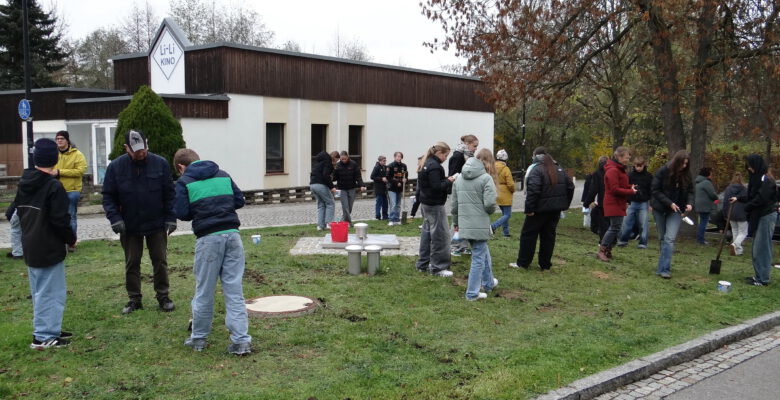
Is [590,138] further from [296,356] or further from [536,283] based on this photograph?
[296,356]

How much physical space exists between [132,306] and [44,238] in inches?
59.0

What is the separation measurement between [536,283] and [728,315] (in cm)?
231

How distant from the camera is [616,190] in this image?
10.2 m

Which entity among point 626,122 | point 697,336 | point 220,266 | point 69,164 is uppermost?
point 626,122

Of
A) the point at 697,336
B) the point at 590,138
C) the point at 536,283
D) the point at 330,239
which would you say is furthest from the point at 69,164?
the point at 590,138

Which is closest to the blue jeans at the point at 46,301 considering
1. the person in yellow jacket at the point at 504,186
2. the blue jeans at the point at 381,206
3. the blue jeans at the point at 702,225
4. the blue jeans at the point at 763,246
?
the person in yellow jacket at the point at 504,186

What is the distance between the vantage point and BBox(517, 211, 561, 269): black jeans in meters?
9.39

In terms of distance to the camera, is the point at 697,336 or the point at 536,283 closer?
the point at 697,336

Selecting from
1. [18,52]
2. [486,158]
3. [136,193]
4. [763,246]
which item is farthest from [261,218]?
[18,52]

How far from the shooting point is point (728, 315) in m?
7.65

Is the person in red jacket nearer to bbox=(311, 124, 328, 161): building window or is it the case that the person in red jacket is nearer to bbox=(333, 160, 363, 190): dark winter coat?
bbox=(333, 160, 363, 190): dark winter coat

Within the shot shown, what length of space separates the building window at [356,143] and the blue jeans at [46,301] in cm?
2081

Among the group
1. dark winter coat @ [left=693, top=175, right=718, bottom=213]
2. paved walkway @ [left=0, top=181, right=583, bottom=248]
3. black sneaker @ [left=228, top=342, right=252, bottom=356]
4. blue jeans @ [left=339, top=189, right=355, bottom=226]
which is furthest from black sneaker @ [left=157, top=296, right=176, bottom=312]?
dark winter coat @ [left=693, top=175, right=718, bottom=213]

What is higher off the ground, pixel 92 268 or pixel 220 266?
pixel 220 266
